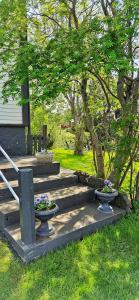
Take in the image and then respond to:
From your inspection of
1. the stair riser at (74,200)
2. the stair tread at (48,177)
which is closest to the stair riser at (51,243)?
the stair riser at (74,200)

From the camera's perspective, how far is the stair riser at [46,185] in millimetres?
3637

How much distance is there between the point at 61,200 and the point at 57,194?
20cm

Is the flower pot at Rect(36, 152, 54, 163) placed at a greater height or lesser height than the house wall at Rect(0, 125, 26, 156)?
lesser

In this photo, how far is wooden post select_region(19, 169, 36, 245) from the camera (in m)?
2.51

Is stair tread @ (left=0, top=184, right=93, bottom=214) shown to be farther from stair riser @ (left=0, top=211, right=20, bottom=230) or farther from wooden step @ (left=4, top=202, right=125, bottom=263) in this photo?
wooden step @ (left=4, top=202, right=125, bottom=263)

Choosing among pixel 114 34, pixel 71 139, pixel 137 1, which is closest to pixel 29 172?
pixel 114 34

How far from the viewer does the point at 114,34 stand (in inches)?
118

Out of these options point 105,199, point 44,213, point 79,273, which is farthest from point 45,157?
point 79,273

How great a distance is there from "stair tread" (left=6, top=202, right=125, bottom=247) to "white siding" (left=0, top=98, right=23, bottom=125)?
344 cm

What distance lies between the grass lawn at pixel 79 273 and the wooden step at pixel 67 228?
90 mm

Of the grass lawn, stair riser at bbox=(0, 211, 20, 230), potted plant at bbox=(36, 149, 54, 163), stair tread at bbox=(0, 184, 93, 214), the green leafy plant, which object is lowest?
the grass lawn

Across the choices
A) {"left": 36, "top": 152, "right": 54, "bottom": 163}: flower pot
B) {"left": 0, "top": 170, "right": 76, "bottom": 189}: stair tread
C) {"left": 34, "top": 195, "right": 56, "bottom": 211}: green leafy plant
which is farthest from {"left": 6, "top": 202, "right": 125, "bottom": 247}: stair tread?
{"left": 36, "top": 152, "right": 54, "bottom": 163}: flower pot

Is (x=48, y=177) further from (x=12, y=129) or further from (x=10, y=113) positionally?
(x=10, y=113)

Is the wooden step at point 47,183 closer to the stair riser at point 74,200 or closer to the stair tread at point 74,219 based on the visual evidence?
the stair riser at point 74,200
